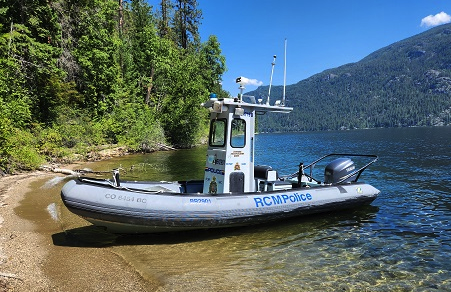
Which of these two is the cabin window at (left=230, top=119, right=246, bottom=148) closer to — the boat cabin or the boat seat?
the boat cabin

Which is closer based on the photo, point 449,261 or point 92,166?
point 449,261

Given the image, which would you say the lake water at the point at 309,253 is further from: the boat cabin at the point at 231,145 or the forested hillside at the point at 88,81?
the forested hillside at the point at 88,81

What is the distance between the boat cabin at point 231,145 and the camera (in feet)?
24.9

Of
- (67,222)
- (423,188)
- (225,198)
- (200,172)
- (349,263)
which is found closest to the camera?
(349,263)

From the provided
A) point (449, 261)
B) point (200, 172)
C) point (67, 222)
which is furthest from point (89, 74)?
point (449, 261)

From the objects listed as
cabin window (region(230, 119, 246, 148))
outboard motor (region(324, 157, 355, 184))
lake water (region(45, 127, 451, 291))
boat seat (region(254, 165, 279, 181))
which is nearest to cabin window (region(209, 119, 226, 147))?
cabin window (region(230, 119, 246, 148))

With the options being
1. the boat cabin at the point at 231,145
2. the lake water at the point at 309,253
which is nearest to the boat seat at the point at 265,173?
the boat cabin at the point at 231,145

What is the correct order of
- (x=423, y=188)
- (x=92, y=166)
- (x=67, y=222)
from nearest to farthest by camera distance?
(x=67, y=222) < (x=423, y=188) < (x=92, y=166)

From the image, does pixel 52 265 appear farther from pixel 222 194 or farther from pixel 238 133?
pixel 238 133

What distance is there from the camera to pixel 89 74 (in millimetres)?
25141

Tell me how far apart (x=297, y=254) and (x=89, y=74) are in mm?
23927

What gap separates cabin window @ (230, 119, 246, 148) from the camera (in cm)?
762

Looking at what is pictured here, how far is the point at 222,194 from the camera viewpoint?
23.6ft

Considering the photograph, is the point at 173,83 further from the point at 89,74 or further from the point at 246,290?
the point at 246,290
